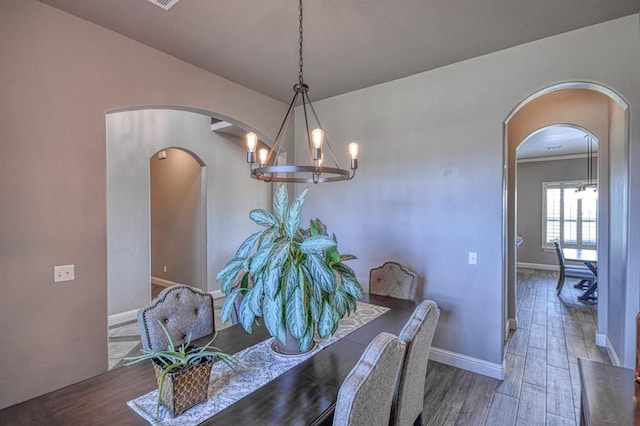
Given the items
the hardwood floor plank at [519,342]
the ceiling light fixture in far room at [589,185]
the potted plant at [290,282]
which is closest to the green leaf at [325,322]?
Result: the potted plant at [290,282]

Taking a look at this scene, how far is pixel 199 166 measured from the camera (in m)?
5.66

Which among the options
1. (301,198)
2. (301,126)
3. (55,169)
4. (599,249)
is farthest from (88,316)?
(599,249)

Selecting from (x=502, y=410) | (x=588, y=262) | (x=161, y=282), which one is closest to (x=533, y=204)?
(x=588, y=262)

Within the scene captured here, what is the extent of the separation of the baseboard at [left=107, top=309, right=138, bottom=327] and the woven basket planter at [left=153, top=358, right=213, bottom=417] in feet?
13.1

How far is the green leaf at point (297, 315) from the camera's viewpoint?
140 centimetres

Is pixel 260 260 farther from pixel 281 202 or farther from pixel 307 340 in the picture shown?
pixel 307 340

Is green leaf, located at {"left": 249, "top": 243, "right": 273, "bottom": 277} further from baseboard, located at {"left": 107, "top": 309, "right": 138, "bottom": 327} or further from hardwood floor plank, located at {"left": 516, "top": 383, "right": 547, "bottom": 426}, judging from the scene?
baseboard, located at {"left": 107, "top": 309, "right": 138, "bottom": 327}

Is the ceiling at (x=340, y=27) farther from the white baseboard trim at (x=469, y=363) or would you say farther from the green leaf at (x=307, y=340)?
the white baseboard trim at (x=469, y=363)

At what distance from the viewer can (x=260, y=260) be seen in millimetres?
1438

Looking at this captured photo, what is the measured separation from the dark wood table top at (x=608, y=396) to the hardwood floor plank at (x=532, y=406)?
1.37 m

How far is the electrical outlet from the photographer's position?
87.2 inches

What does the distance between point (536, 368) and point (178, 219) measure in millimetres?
5911

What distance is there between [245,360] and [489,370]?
8.08ft

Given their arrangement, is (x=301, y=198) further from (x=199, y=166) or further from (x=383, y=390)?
(x=199, y=166)
